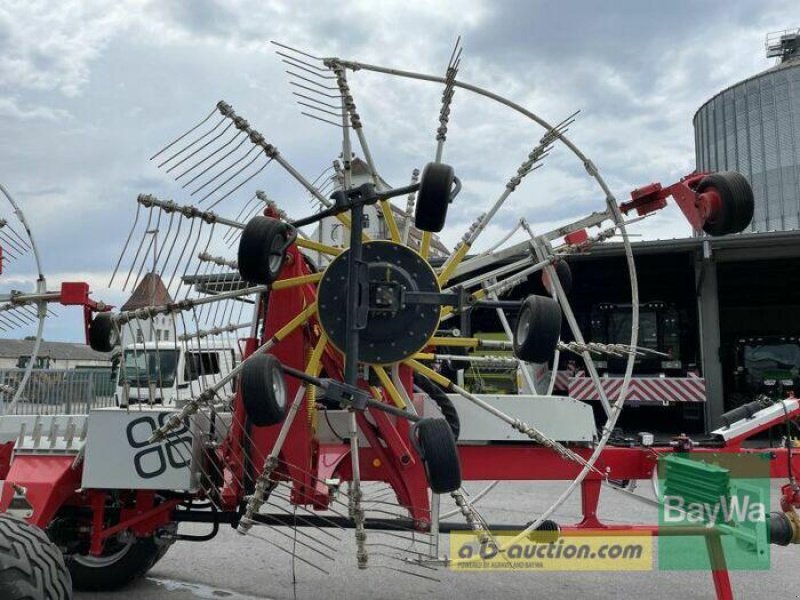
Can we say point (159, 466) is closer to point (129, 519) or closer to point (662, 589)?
point (129, 519)

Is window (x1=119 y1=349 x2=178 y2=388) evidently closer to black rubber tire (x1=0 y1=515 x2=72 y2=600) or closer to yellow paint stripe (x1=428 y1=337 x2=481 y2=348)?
black rubber tire (x1=0 y1=515 x2=72 y2=600)

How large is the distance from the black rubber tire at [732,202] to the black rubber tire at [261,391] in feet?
8.05

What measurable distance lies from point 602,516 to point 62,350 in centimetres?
3238

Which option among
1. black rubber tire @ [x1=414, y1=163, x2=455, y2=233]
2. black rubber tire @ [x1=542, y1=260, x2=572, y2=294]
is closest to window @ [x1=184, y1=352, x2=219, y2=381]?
black rubber tire @ [x1=414, y1=163, x2=455, y2=233]

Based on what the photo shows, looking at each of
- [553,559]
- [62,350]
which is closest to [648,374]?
[553,559]

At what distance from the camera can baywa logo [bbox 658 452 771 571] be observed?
3936mm

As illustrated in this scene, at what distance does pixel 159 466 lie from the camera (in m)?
4.05

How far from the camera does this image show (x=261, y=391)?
3.10 m

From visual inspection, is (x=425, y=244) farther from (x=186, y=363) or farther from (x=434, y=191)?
(x=186, y=363)

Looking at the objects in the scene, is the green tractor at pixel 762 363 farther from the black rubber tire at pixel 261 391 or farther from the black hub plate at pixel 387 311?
the black rubber tire at pixel 261 391

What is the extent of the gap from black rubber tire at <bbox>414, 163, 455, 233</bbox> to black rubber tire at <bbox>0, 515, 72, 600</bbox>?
91.9 inches

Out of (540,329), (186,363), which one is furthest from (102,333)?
(540,329)

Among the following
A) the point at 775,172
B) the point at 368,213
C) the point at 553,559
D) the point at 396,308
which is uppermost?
the point at 775,172

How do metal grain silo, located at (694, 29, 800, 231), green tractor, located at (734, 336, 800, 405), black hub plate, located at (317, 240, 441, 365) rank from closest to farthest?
black hub plate, located at (317, 240, 441, 365) < green tractor, located at (734, 336, 800, 405) < metal grain silo, located at (694, 29, 800, 231)
